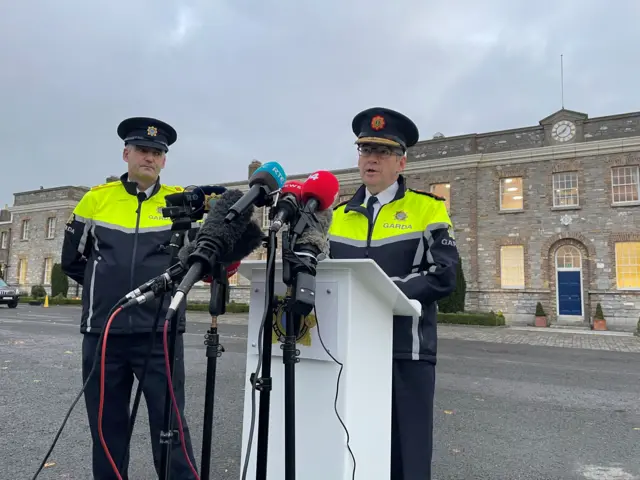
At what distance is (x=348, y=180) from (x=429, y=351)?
24129 millimetres

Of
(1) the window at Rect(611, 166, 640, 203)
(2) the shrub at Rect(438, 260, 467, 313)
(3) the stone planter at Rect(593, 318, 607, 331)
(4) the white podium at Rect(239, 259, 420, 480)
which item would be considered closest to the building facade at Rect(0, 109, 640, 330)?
(1) the window at Rect(611, 166, 640, 203)

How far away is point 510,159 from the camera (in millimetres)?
21734

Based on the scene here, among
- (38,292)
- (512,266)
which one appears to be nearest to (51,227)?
(38,292)

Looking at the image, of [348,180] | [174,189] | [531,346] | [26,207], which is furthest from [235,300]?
[174,189]

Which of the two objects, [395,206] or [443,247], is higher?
[395,206]

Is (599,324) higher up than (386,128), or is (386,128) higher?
(386,128)

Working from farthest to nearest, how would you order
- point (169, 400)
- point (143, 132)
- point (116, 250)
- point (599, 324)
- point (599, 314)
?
point (599, 314), point (599, 324), point (143, 132), point (116, 250), point (169, 400)

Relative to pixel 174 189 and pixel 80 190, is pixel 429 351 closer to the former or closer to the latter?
pixel 174 189

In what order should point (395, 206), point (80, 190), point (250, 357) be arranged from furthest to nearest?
point (80, 190) < point (395, 206) < point (250, 357)

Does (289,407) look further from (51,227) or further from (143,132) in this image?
(51,227)

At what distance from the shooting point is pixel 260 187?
1607mm

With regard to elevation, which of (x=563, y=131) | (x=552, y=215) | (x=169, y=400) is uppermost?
(x=563, y=131)

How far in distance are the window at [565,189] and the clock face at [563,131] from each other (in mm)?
1582

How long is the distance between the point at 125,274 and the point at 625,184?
22129 millimetres
